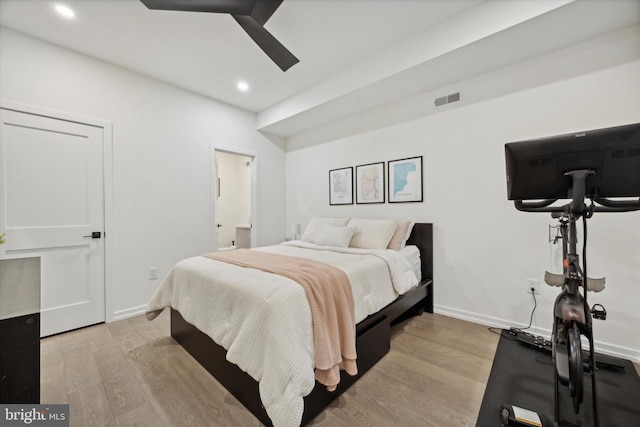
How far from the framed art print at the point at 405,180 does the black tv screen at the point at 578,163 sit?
1676mm

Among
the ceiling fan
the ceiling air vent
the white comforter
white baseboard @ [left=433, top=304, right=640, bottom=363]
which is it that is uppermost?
the ceiling fan

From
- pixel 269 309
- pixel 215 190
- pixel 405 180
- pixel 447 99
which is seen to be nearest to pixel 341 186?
pixel 405 180

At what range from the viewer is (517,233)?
2396 millimetres

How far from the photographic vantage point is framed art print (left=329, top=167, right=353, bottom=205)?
3697 mm

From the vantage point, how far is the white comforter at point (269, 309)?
1223mm

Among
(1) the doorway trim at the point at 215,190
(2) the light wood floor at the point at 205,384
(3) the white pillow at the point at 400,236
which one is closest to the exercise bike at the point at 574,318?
(2) the light wood floor at the point at 205,384

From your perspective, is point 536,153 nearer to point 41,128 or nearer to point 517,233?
point 517,233

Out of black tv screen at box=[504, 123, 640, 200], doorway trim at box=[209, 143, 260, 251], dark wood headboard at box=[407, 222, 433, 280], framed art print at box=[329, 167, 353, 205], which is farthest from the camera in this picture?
framed art print at box=[329, 167, 353, 205]

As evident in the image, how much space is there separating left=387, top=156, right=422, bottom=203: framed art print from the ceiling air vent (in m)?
0.62

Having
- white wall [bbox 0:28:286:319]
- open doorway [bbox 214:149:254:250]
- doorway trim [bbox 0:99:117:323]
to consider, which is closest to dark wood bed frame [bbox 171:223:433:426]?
doorway trim [bbox 0:99:117:323]

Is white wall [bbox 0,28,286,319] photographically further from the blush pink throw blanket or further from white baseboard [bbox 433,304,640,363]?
white baseboard [bbox 433,304,640,363]

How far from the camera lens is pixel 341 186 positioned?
12.5 feet

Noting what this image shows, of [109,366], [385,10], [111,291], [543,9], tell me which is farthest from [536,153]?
[111,291]

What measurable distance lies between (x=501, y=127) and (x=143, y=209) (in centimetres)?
397
